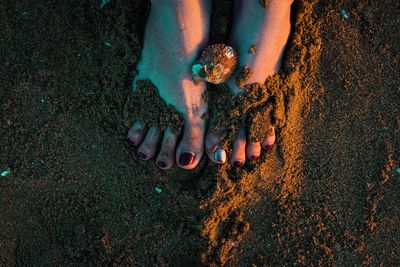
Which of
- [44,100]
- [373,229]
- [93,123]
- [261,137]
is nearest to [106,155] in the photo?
[93,123]

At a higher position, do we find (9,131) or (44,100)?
(44,100)

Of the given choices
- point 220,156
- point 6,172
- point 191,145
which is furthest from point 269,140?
point 6,172

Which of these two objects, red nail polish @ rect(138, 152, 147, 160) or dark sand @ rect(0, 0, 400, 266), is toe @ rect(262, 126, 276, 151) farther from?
red nail polish @ rect(138, 152, 147, 160)

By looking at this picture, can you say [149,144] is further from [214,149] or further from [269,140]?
Answer: [269,140]

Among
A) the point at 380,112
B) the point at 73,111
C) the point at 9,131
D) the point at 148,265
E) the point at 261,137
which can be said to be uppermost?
the point at 380,112

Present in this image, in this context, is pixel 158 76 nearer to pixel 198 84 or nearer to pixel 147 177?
pixel 198 84

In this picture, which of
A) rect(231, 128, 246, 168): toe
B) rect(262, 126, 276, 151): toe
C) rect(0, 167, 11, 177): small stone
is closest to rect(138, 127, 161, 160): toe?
rect(231, 128, 246, 168): toe

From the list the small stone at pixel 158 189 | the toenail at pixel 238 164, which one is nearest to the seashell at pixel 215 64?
the toenail at pixel 238 164
